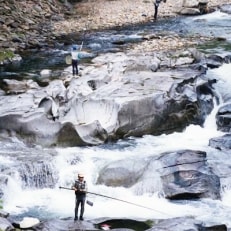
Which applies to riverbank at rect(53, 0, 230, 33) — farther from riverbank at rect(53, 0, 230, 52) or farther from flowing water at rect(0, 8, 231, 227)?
flowing water at rect(0, 8, 231, 227)

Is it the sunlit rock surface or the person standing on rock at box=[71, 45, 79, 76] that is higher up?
the person standing on rock at box=[71, 45, 79, 76]

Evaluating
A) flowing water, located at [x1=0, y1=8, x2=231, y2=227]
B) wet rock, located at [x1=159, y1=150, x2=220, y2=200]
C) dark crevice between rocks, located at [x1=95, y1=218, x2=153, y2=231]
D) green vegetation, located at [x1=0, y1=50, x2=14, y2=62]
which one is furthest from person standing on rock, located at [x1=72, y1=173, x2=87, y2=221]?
green vegetation, located at [x1=0, y1=50, x2=14, y2=62]

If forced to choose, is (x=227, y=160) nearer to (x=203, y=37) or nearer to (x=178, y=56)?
(x=178, y=56)

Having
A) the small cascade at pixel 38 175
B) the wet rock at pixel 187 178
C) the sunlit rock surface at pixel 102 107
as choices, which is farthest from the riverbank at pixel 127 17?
the small cascade at pixel 38 175

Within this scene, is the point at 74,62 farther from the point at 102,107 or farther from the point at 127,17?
the point at 127,17

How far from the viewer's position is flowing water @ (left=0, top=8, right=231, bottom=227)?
43.9ft

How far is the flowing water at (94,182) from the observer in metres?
13.4

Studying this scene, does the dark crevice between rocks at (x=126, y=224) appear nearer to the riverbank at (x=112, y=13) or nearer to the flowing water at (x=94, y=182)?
the flowing water at (x=94, y=182)

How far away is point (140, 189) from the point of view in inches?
564

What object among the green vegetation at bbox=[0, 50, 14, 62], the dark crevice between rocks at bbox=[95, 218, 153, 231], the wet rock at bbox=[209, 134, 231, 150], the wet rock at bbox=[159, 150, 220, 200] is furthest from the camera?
the green vegetation at bbox=[0, 50, 14, 62]

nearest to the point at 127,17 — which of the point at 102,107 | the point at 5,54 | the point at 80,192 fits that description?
the point at 5,54

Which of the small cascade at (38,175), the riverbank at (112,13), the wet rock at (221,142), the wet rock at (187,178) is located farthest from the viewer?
the riverbank at (112,13)

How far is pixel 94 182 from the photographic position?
48.4ft

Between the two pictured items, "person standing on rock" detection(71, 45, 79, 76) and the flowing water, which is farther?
"person standing on rock" detection(71, 45, 79, 76)
